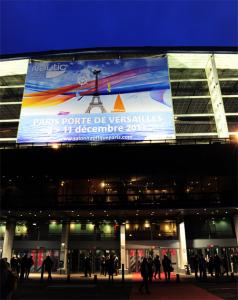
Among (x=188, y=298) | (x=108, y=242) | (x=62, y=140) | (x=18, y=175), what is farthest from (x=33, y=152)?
(x=188, y=298)

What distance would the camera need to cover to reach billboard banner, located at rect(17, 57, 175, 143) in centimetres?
3359

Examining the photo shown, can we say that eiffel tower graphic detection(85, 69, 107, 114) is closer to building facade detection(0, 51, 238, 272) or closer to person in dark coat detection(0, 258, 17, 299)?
building facade detection(0, 51, 238, 272)

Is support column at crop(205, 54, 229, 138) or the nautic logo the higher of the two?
the nautic logo

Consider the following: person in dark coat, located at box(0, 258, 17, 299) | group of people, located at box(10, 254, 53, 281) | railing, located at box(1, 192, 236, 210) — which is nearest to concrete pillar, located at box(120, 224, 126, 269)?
Answer: railing, located at box(1, 192, 236, 210)

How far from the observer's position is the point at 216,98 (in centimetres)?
3984

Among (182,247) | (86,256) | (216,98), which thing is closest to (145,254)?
(182,247)

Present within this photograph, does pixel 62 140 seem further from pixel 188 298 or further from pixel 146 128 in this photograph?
pixel 188 298

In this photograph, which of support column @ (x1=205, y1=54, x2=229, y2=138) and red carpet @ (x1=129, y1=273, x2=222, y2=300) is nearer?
red carpet @ (x1=129, y1=273, x2=222, y2=300)

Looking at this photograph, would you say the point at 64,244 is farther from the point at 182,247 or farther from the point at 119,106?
the point at 119,106

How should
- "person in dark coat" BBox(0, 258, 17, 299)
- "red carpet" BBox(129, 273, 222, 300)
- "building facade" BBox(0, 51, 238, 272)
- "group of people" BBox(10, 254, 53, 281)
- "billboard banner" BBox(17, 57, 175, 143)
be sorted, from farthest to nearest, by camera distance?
1. "billboard banner" BBox(17, 57, 175, 143)
2. "building facade" BBox(0, 51, 238, 272)
3. "group of people" BBox(10, 254, 53, 281)
4. "red carpet" BBox(129, 273, 222, 300)
5. "person in dark coat" BBox(0, 258, 17, 299)

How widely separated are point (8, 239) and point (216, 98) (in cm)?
3001

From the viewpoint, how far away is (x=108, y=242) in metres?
29.1

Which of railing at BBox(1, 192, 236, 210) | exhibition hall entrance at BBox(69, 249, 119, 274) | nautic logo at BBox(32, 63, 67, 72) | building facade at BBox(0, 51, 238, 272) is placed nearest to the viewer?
railing at BBox(1, 192, 236, 210)

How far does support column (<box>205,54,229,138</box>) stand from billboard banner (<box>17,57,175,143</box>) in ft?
22.6
